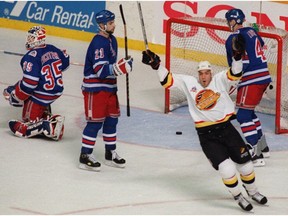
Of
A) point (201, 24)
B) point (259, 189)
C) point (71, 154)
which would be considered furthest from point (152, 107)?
point (259, 189)

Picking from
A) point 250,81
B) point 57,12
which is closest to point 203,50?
point 250,81

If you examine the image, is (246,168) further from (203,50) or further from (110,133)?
(203,50)

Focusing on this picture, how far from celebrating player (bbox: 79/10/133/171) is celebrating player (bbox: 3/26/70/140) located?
858 millimetres

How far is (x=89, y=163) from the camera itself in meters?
9.55

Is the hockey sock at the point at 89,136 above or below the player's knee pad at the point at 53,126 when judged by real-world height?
above

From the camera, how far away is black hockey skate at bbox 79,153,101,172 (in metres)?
9.54

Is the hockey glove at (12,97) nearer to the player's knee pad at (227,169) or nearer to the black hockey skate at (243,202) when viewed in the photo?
the player's knee pad at (227,169)

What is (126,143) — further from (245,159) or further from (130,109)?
(245,159)

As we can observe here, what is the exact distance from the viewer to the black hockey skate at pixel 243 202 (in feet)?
27.8

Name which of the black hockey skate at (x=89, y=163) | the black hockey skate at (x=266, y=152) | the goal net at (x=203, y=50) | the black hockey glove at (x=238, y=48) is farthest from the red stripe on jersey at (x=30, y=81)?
the black hockey glove at (x=238, y=48)

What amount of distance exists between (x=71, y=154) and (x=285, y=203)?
218 cm

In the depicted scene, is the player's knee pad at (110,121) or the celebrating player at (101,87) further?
the player's knee pad at (110,121)

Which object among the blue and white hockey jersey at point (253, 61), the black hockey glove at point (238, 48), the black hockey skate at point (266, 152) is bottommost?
the black hockey skate at point (266, 152)

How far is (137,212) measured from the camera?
8484 mm
